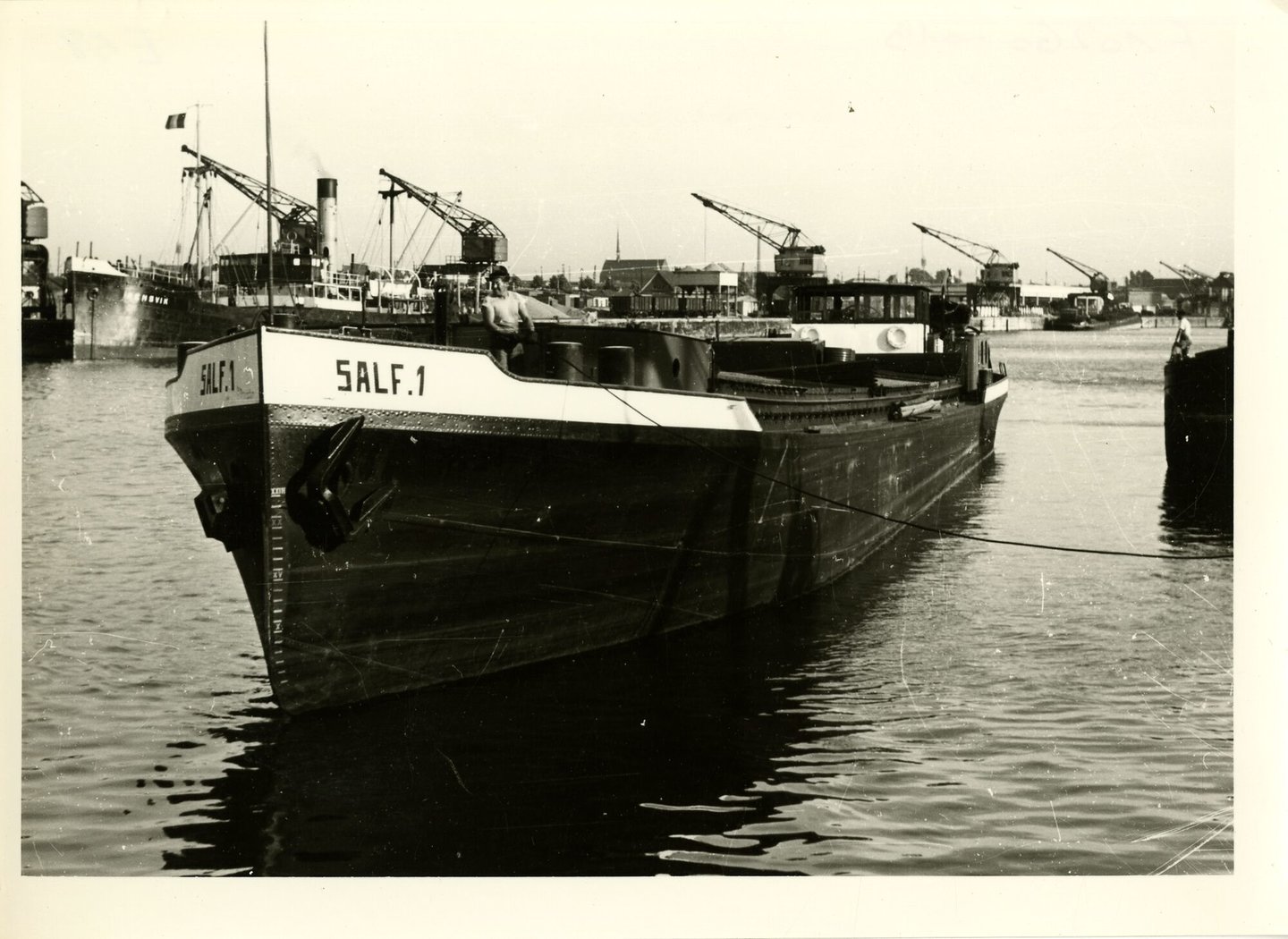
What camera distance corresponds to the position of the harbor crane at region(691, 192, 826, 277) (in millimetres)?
9461

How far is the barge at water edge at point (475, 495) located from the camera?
704 centimetres

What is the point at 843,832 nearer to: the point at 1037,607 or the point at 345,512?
the point at 345,512

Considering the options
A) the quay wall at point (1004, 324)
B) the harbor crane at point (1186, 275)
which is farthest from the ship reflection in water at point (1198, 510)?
the quay wall at point (1004, 324)

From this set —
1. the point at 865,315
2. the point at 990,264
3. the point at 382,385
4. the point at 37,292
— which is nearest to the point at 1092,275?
the point at 990,264

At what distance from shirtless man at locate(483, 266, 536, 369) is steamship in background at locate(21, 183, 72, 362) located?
2.99m

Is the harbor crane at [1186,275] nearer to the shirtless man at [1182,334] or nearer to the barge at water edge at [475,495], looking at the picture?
the shirtless man at [1182,334]

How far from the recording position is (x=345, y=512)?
7059 mm

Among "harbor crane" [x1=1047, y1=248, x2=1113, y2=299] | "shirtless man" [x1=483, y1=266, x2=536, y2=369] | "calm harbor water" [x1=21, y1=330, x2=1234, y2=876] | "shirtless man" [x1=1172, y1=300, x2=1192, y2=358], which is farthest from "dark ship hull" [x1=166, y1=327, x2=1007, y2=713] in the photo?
"shirtless man" [x1=1172, y1=300, x2=1192, y2=358]

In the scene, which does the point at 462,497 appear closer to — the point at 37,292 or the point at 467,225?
the point at 467,225

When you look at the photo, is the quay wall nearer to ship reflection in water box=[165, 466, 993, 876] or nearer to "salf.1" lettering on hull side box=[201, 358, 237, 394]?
ship reflection in water box=[165, 466, 993, 876]

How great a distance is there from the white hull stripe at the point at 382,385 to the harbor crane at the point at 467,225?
63.1 inches

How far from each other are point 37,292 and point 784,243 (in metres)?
11.3

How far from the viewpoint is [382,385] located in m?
7.20

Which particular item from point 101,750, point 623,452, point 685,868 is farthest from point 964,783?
point 101,750
